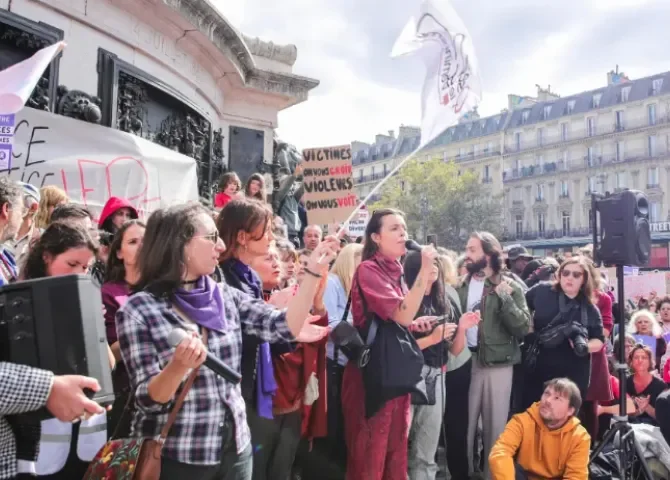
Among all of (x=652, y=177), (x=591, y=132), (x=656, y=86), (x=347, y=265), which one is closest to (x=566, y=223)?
(x=652, y=177)

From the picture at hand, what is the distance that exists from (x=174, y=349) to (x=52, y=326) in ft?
1.53

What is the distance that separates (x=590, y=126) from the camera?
60062 mm

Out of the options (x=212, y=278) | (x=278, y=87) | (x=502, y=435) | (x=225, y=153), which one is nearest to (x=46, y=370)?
(x=212, y=278)

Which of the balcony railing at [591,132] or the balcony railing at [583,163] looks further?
the balcony railing at [591,132]

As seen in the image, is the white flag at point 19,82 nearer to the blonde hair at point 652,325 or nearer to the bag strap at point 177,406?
the bag strap at point 177,406

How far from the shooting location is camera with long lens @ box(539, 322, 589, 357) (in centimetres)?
532

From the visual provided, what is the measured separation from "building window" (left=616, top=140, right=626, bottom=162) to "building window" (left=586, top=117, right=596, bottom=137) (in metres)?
2.64

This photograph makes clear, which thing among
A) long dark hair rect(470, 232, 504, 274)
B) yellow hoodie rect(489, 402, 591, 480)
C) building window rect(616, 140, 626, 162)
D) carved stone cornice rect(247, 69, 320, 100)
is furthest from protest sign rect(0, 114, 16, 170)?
building window rect(616, 140, 626, 162)

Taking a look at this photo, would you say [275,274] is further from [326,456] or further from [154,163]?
[154,163]

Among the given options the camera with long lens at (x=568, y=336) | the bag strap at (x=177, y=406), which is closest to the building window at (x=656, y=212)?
the camera with long lens at (x=568, y=336)

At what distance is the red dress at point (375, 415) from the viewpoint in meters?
3.91

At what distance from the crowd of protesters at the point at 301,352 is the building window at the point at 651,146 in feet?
174

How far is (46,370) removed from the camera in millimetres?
1812

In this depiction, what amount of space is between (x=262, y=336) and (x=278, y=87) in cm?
733
